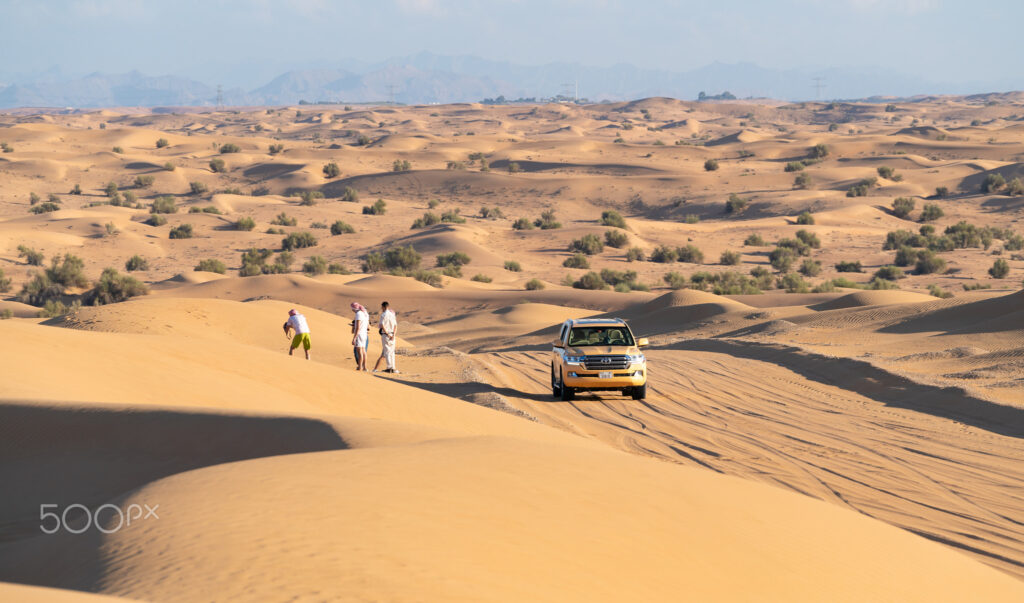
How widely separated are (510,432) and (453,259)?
31.0m

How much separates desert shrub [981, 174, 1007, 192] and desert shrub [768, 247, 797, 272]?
74.3 feet

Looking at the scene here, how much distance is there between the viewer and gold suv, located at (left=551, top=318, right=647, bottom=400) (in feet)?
53.5

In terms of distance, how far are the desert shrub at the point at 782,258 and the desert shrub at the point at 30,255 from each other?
1212 inches

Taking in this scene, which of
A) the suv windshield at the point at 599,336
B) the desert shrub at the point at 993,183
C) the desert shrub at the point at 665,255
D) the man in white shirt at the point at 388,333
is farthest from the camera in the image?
the desert shrub at the point at 993,183

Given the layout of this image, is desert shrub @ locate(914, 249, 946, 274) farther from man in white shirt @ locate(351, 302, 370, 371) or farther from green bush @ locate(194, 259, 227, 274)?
green bush @ locate(194, 259, 227, 274)

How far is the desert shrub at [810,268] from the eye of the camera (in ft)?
130

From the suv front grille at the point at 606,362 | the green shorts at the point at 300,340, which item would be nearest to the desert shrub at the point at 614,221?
the green shorts at the point at 300,340

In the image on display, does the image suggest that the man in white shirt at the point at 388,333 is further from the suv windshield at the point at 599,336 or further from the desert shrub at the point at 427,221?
the desert shrub at the point at 427,221

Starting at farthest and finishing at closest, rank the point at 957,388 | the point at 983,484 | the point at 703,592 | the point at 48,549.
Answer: the point at 957,388
the point at 983,484
the point at 48,549
the point at 703,592

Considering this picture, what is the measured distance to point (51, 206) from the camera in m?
58.4

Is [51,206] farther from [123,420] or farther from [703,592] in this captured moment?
[703,592]

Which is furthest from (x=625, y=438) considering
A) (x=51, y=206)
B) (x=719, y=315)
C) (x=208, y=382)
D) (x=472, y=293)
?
(x=51, y=206)

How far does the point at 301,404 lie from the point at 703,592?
8.77 metres

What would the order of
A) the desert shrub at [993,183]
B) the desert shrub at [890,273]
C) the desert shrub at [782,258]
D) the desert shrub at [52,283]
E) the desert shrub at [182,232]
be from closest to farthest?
the desert shrub at [52,283], the desert shrub at [890,273], the desert shrub at [782,258], the desert shrub at [182,232], the desert shrub at [993,183]
